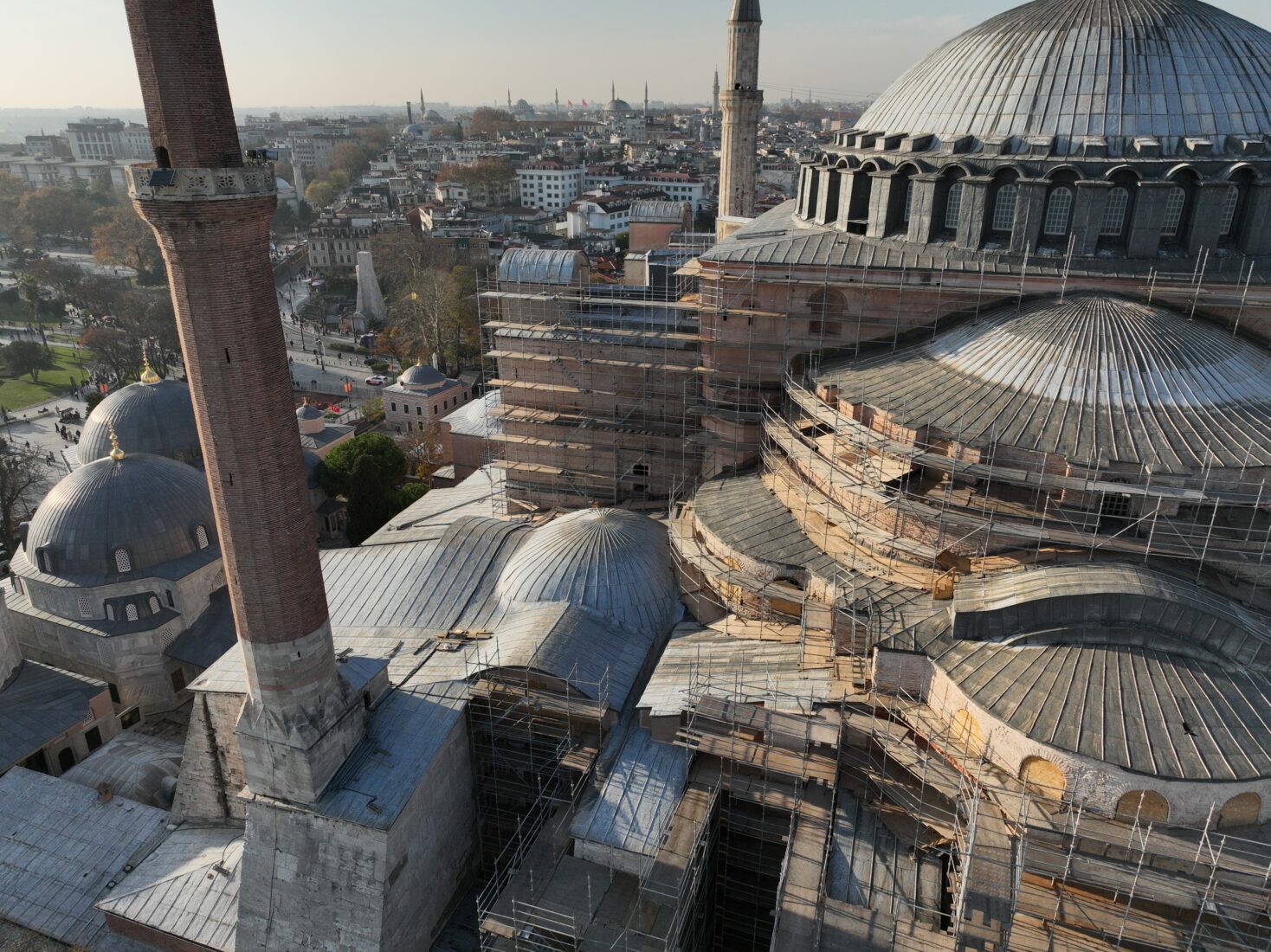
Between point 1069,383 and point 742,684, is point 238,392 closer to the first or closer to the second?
point 742,684

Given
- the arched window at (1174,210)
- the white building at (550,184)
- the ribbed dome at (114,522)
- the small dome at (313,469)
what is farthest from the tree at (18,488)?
the white building at (550,184)

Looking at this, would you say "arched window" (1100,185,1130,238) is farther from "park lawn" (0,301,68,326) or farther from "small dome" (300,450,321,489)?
"park lawn" (0,301,68,326)

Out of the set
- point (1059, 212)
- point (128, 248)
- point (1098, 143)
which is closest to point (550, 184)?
point (128, 248)

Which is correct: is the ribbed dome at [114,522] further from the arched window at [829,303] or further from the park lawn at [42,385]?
the park lawn at [42,385]

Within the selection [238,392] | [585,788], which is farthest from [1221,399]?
[238,392]

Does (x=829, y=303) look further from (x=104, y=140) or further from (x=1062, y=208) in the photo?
Result: (x=104, y=140)

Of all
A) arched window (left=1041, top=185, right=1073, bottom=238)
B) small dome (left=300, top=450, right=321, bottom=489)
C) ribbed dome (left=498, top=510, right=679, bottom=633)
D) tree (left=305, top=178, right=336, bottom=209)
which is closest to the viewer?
arched window (left=1041, top=185, right=1073, bottom=238)

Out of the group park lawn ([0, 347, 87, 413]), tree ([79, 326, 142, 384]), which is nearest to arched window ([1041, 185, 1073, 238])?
tree ([79, 326, 142, 384])
